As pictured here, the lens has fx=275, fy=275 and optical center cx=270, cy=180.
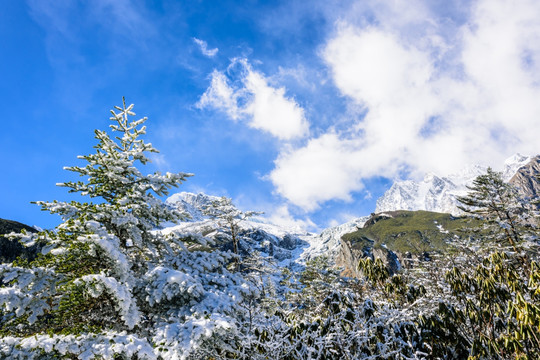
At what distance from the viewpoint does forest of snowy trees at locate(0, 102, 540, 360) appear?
206 inches

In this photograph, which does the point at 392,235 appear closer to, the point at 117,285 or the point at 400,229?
the point at 400,229

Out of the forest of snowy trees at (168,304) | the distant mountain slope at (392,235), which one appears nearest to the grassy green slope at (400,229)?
the distant mountain slope at (392,235)

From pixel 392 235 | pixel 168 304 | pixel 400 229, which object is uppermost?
pixel 400 229

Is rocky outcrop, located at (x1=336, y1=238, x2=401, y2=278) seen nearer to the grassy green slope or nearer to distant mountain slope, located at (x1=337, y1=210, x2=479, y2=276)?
distant mountain slope, located at (x1=337, y1=210, x2=479, y2=276)

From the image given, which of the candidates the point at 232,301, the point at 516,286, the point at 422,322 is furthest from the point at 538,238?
the point at 232,301

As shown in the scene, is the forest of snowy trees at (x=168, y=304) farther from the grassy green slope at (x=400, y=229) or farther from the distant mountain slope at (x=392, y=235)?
the grassy green slope at (x=400, y=229)

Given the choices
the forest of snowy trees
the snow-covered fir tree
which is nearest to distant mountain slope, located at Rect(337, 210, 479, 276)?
the forest of snowy trees

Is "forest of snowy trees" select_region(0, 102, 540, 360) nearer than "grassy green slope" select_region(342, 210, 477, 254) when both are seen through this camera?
Yes

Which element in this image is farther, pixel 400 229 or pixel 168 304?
pixel 400 229

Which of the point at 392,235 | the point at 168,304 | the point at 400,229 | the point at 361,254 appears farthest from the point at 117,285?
the point at 400,229

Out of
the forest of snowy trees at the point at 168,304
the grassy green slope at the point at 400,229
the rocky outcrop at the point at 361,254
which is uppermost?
the grassy green slope at the point at 400,229

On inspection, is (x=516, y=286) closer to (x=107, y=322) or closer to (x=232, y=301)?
(x=232, y=301)

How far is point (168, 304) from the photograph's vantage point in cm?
692

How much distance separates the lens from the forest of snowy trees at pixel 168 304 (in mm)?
5227
